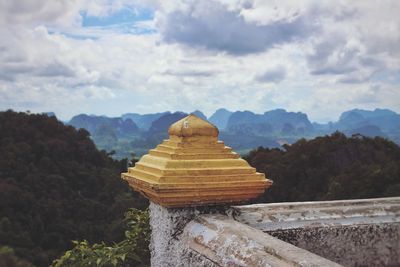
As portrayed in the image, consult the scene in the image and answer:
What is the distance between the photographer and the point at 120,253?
396 cm

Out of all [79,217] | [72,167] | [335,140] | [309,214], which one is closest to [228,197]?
[309,214]

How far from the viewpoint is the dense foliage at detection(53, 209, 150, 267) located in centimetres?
387

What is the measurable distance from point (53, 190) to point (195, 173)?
35.3m

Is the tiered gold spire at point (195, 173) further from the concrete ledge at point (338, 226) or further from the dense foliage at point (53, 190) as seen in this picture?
the dense foliage at point (53, 190)

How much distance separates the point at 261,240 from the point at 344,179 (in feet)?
66.7

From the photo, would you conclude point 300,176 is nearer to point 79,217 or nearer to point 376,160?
point 376,160

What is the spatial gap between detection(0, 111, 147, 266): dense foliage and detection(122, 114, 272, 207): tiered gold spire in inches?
892

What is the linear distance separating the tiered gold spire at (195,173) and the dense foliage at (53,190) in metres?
22.7

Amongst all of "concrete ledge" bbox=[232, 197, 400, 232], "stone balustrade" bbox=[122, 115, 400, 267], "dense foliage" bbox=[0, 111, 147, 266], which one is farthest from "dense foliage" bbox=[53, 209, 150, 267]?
"dense foliage" bbox=[0, 111, 147, 266]

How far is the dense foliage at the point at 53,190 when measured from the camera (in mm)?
29672

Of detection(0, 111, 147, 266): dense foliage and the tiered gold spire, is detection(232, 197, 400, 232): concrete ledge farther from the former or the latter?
detection(0, 111, 147, 266): dense foliage

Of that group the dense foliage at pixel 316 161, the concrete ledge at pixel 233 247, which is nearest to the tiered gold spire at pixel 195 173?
the concrete ledge at pixel 233 247

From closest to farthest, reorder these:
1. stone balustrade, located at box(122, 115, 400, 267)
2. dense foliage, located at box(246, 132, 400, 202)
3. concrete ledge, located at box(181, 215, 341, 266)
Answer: concrete ledge, located at box(181, 215, 341, 266), stone balustrade, located at box(122, 115, 400, 267), dense foliage, located at box(246, 132, 400, 202)

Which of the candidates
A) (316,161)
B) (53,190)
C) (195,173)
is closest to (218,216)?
(195,173)
